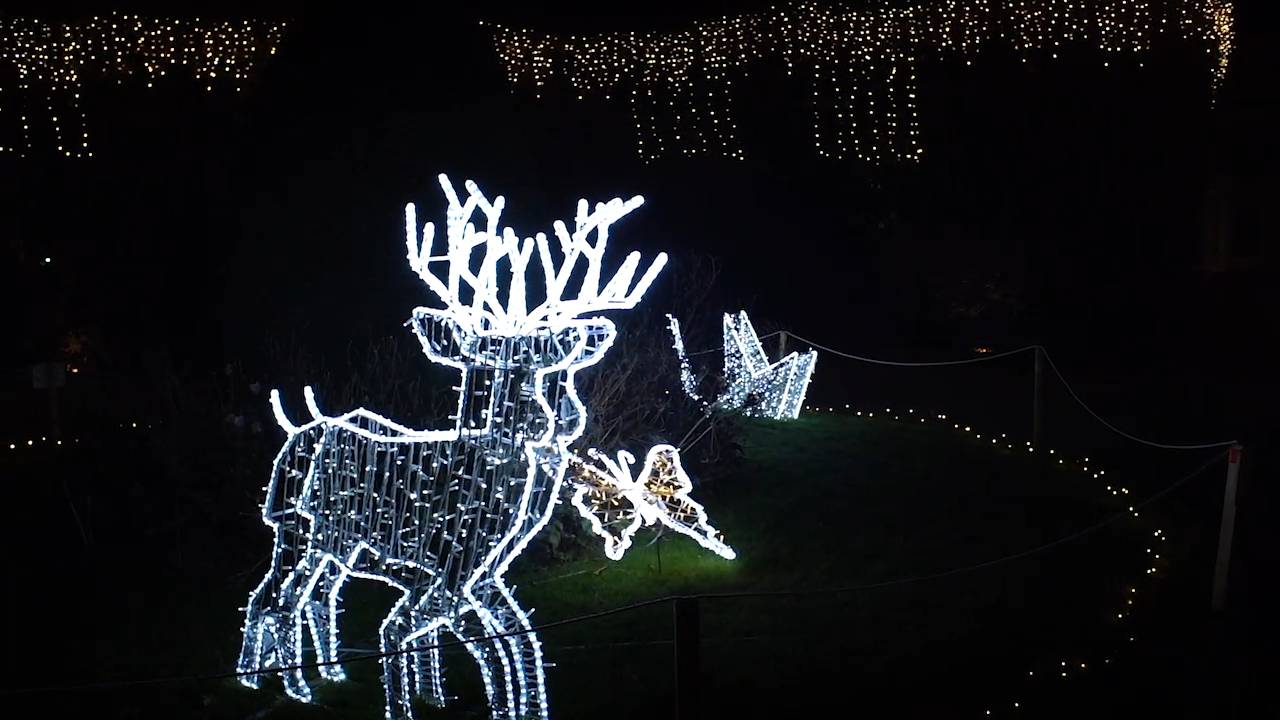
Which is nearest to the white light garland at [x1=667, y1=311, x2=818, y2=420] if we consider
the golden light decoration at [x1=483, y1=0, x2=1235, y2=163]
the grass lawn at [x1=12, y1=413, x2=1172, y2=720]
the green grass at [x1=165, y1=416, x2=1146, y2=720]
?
the green grass at [x1=165, y1=416, x2=1146, y2=720]

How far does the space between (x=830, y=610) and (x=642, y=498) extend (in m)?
1.23

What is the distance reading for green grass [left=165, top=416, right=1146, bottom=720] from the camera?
565cm

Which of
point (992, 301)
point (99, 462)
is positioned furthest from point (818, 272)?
point (99, 462)

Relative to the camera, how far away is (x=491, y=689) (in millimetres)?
5098

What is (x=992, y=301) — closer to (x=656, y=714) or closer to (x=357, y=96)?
(x=357, y=96)

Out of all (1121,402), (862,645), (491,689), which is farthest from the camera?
(1121,402)

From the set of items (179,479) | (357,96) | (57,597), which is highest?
(357,96)

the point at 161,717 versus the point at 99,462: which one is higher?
the point at 99,462

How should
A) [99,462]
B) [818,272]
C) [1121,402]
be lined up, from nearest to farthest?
[99,462] < [1121,402] < [818,272]

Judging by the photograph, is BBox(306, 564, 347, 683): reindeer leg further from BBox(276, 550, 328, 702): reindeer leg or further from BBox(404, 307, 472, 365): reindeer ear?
BBox(404, 307, 472, 365): reindeer ear

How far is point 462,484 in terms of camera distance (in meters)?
5.43

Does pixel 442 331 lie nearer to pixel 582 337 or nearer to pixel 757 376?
pixel 582 337

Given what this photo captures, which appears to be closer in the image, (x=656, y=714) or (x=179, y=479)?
(x=656, y=714)

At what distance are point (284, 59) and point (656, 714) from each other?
746 cm
